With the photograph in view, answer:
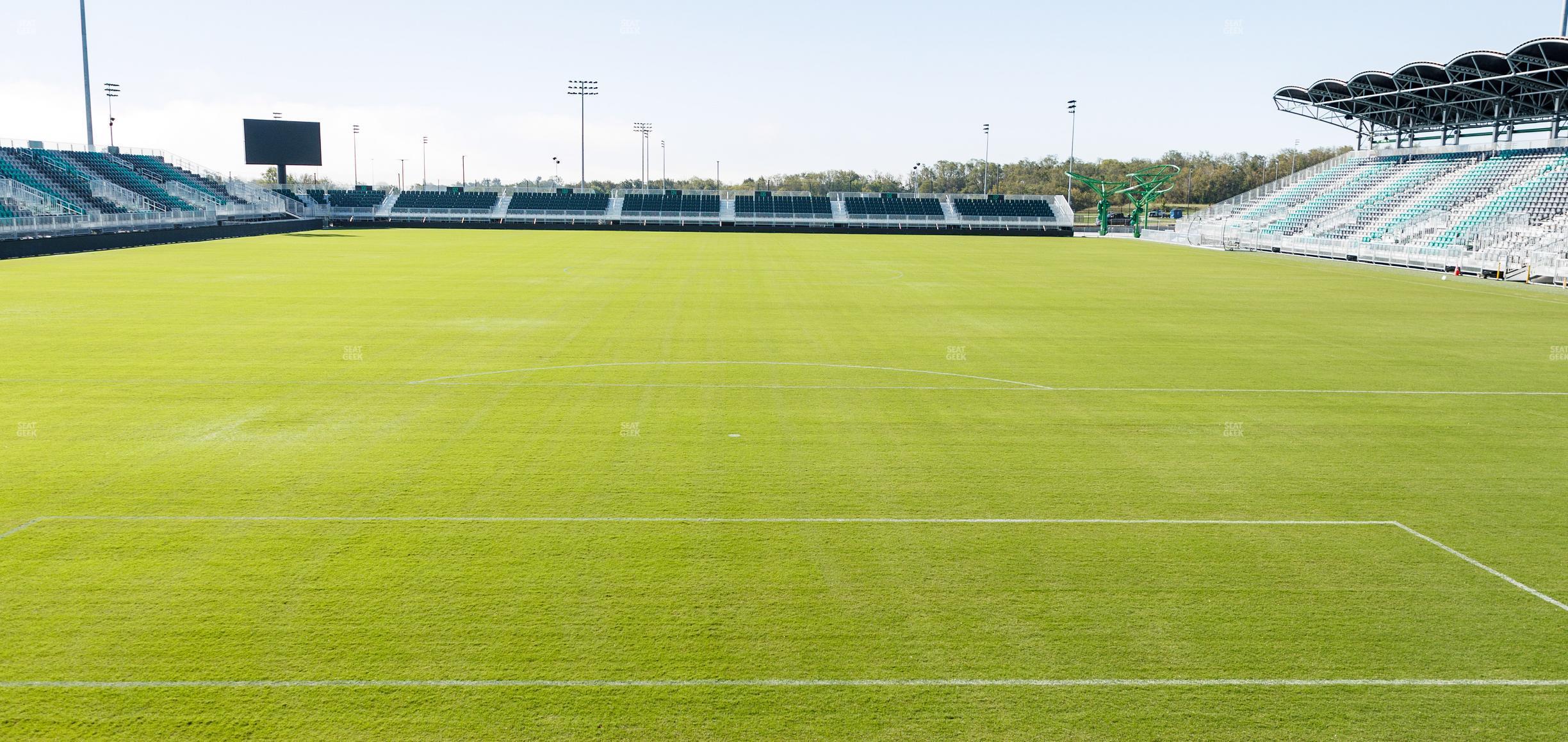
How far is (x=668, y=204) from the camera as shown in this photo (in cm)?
9238

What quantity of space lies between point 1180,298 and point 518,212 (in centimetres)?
6839

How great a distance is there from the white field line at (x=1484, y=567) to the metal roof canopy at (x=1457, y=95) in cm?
4743

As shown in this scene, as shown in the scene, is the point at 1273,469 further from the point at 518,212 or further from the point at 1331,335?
the point at 518,212

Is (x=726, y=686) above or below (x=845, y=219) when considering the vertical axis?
below

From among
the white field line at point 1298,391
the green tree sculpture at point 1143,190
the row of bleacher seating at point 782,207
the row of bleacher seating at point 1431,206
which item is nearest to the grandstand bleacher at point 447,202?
the row of bleacher seating at point 782,207

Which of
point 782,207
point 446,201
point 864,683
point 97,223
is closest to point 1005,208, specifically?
point 782,207

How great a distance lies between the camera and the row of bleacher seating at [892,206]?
9162 centimetres

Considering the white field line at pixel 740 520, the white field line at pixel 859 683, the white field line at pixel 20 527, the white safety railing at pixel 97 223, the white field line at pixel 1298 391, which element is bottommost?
the white field line at pixel 859 683

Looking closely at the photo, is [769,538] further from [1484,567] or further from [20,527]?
[20,527]

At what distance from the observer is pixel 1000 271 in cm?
3966

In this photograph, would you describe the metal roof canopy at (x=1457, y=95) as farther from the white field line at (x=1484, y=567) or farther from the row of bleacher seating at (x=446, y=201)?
the row of bleacher seating at (x=446, y=201)

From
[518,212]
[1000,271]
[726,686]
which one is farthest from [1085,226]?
[726,686]

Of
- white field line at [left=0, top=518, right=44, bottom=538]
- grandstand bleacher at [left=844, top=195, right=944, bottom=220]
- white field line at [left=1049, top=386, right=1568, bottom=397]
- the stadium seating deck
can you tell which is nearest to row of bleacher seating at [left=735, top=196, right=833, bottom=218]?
grandstand bleacher at [left=844, top=195, right=944, bottom=220]

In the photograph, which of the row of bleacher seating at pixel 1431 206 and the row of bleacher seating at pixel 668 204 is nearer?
the row of bleacher seating at pixel 1431 206
